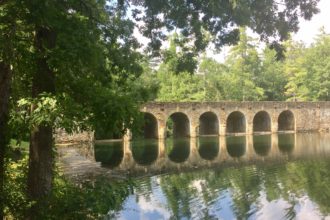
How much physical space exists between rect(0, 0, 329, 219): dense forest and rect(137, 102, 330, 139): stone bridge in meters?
25.3

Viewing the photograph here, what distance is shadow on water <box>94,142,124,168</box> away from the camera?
20.1 meters

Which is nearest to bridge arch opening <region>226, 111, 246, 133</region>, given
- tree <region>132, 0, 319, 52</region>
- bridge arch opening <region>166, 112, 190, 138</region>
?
bridge arch opening <region>166, 112, 190, 138</region>

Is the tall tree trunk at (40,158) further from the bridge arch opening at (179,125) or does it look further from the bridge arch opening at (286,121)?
the bridge arch opening at (286,121)

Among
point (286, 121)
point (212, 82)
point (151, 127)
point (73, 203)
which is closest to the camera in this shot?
point (73, 203)

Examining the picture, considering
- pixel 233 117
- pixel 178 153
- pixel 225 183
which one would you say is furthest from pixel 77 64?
pixel 233 117

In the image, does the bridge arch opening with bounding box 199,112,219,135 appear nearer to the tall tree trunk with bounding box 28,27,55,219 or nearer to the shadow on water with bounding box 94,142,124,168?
the shadow on water with bounding box 94,142,124,168

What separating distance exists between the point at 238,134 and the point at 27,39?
33659 millimetres

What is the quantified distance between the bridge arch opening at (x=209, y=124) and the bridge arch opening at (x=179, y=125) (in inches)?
100

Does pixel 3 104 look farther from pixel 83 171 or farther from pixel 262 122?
pixel 262 122

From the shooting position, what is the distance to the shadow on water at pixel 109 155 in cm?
2012

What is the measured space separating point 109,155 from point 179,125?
1577 cm

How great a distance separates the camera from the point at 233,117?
134 feet

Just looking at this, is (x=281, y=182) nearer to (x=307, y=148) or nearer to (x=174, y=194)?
(x=174, y=194)

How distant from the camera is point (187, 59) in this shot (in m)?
8.49
